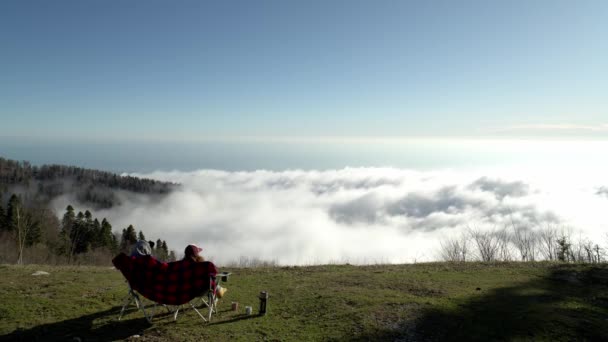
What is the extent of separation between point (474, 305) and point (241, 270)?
825cm

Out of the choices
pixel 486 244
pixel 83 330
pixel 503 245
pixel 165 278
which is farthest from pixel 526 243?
pixel 83 330

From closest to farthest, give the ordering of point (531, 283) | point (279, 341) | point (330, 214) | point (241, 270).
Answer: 1. point (279, 341)
2. point (531, 283)
3. point (241, 270)
4. point (330, 214)

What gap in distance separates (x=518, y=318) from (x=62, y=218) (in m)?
67.8

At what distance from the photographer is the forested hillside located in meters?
37.3

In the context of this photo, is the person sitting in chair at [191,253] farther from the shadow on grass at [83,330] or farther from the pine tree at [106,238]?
the pine tree at [106,238]

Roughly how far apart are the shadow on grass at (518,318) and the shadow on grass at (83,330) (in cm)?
466

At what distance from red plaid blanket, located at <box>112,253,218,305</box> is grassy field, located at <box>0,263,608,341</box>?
0.63 meters

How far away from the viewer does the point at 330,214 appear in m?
187

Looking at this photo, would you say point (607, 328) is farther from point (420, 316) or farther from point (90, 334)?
point (90, 334)

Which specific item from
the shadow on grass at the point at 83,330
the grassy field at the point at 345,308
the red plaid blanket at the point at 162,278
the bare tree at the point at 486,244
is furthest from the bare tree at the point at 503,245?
the shadow on grass at the point at 83,330

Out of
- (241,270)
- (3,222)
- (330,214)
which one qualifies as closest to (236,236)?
(330,214)

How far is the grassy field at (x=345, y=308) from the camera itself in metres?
6.75

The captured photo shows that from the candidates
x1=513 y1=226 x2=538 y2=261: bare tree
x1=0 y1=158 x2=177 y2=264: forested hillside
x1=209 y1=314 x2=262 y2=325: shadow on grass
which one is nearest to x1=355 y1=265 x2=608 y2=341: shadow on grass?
x1=209 y1=314 x2=262 y2=325: shadow on grass

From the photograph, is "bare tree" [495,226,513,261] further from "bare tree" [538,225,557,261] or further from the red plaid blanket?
the red plaid blanket
